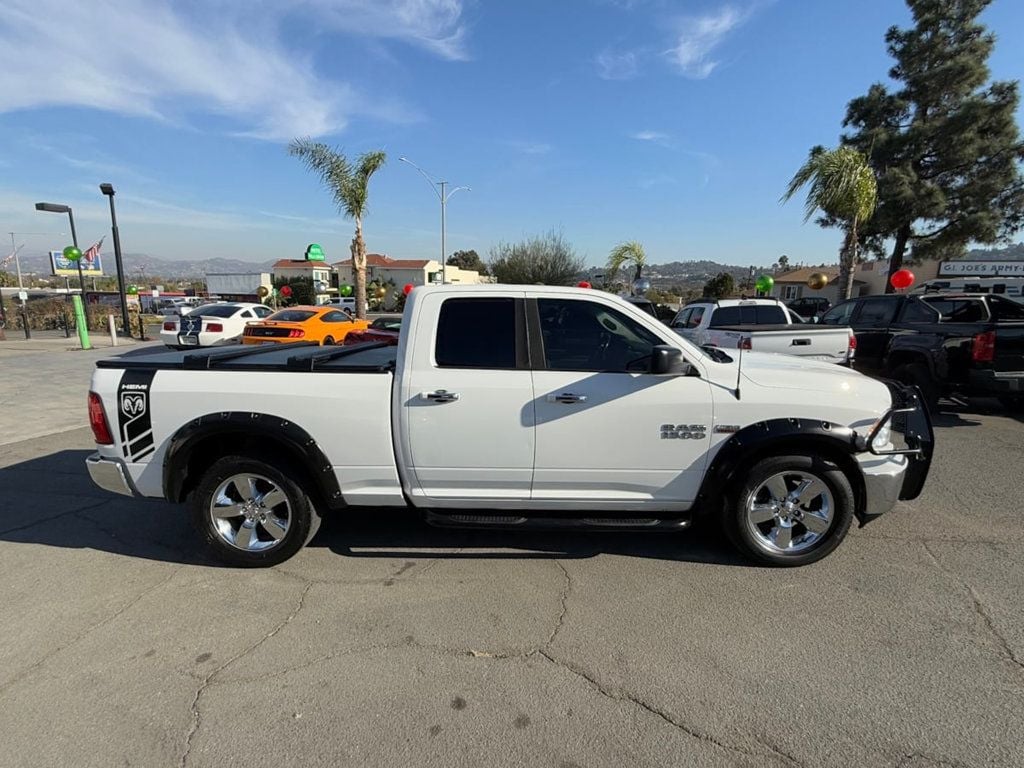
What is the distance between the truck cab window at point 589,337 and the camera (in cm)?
330

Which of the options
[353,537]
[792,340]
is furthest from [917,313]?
[353,537]

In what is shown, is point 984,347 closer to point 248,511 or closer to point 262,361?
point 262,361

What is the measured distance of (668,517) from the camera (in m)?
3.38

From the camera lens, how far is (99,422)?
336cm

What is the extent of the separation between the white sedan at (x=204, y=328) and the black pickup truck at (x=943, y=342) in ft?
50.1

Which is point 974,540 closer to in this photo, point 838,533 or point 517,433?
point 838,533

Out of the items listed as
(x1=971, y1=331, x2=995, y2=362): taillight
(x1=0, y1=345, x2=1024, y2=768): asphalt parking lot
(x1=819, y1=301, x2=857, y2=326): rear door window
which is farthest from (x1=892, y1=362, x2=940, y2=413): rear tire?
(x1=0, y1=345, x2=1024, y2=768): asphalt parking lot

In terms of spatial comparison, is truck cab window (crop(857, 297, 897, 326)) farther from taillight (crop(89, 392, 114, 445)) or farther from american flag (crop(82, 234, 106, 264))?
american flag (crop(82, 234, 106, 264))

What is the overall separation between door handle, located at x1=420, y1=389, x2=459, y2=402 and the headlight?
2623 mm

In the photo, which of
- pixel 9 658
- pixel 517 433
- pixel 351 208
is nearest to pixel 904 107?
pixel 351 208

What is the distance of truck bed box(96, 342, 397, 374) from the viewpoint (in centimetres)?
336

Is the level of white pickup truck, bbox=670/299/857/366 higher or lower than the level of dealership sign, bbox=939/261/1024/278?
lower

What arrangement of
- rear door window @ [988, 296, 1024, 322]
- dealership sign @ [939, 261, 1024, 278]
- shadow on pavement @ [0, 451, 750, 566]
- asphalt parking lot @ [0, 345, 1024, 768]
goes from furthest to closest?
dealership sign @ [939, 261, 1024, 278]
rear door window @ [988, 296, 1024, 322]
shadow on pavement @ [0, 451, 750, 566]
asphalt parking lot @ [0, 345, 1024, 768]

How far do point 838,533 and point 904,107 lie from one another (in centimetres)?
3064
